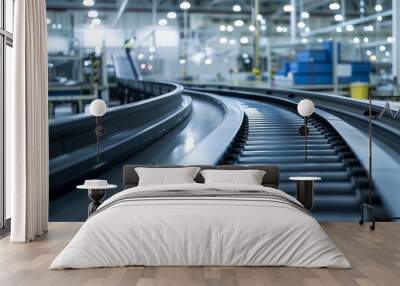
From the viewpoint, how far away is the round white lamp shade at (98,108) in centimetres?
745

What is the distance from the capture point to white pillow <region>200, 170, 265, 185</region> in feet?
21.0

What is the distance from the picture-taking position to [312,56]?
771cm

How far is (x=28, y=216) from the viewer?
5957 millimetres

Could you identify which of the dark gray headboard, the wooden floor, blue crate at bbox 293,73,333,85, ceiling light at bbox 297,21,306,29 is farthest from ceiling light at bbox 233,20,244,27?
the wooden floor

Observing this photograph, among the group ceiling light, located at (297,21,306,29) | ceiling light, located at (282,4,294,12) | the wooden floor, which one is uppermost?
ceiling light, located at (282,4,294,12)

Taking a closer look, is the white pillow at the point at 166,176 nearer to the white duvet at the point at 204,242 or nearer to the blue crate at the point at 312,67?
the white duvet at the point at 204,242

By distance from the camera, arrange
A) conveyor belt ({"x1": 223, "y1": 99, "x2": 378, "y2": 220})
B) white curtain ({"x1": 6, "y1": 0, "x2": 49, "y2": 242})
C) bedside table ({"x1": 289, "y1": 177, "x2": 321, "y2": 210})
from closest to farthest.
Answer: white curtain ({"x1": 6, "y1": 0, "x2": 49, "y2": 242}), bedside table ({"x1": 289, "y1": 177, "x2": 321, "y2": 210}), conveyor belt ({"x1": 223, "y1": 99, "x2": 378, "y2": 220})

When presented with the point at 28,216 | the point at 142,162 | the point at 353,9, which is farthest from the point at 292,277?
the point at 353,9

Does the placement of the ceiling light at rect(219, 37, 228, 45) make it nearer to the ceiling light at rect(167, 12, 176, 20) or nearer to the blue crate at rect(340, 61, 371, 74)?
the ceiling light at rect(167, 12, 176, 20)

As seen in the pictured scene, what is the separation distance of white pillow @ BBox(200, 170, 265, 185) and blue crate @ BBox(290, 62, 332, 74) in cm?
173

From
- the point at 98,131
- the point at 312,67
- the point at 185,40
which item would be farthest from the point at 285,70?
the point at 98,131

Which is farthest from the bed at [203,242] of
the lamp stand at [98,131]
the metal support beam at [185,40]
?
the metal support beam at [185,40]

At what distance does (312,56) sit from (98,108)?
2.57m

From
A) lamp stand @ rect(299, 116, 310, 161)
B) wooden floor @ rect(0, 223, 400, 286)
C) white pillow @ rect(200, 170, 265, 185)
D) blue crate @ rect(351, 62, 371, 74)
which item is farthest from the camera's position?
blue crate @ rect(351, 62, 371, 74)
